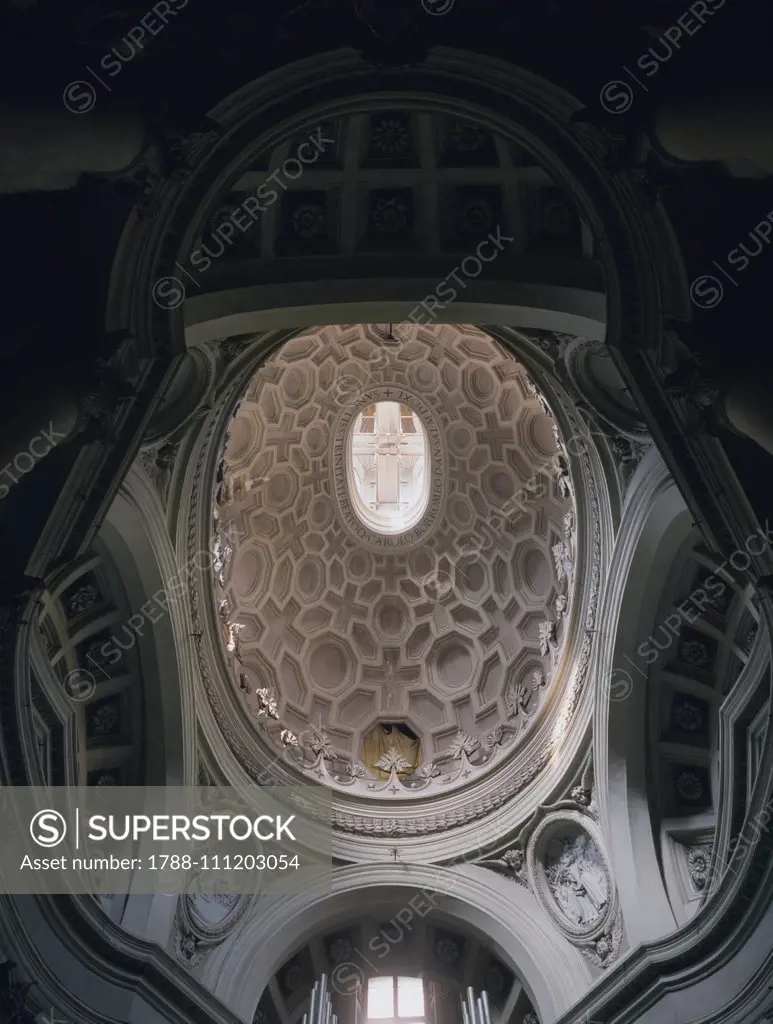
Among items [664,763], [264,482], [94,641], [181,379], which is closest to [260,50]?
[181,379]

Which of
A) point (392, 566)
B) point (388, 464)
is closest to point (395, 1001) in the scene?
point (392, 566)

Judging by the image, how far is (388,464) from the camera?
1193 inches

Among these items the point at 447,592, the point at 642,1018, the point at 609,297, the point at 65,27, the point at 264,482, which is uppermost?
the point at 264,482

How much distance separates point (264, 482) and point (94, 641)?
8921mm

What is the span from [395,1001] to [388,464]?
1525 centimetres

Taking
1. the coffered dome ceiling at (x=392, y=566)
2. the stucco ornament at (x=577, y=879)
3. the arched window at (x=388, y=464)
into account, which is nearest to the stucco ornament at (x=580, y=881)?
the stucco ornament at (x=577, y=879)

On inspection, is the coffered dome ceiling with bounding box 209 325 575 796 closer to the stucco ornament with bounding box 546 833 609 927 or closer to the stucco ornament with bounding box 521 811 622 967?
the stucco ornament with bounding box 521 811 622 967

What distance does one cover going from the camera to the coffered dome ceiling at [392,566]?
23828mm

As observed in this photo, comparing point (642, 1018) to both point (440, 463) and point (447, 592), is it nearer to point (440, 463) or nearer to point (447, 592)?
point (447, 592)

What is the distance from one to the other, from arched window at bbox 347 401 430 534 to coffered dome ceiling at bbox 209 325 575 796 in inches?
37.9

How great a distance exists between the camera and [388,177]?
13602mm

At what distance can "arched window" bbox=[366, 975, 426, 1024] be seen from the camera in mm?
20516

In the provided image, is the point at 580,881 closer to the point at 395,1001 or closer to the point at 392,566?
the point at 395,1001

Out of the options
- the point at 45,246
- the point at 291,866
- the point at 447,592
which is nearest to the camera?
the point at 45,246
